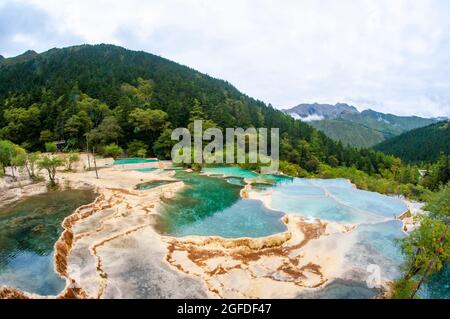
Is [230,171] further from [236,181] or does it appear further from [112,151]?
[112,151]

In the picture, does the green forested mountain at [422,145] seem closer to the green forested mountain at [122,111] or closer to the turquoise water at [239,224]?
the green forested mountain at [122,111]

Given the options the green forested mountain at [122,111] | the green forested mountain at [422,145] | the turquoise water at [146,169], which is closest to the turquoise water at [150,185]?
the turquoise water at [146,169]

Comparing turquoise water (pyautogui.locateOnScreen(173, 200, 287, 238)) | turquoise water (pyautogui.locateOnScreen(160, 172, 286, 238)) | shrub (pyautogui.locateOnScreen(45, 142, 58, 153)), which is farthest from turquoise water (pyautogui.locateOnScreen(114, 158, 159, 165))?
turquoise water (pyautogui.locateOnScreen(173, 200, 287, 238))

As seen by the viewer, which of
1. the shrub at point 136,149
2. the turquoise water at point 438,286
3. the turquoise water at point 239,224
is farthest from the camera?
the shrub at point 136,149

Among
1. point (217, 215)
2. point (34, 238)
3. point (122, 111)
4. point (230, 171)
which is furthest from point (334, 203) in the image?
point (122, 111)

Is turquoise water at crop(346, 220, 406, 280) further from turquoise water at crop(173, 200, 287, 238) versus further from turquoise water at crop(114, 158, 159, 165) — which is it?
turquoise water at crop(114, 158, 159, 165)
